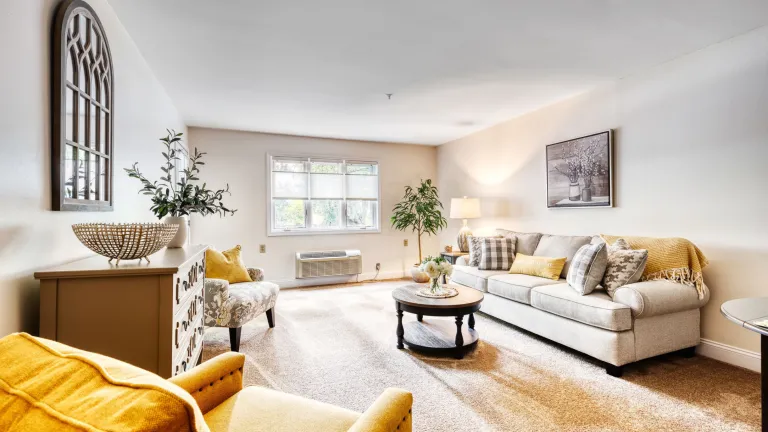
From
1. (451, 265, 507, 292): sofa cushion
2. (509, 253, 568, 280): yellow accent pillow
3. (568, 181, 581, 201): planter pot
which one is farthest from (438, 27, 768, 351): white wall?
(451, 265, 507, 292): sofa cushion

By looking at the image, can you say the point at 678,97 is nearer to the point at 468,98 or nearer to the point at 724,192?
the point at 724,192

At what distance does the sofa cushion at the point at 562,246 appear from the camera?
349 cm

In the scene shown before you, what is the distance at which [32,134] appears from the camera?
1369mm

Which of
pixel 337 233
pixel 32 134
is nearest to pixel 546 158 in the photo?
pixel 337 233

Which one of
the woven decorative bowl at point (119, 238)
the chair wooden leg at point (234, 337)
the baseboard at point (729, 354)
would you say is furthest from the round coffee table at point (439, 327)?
the woven decorative bowl at point (119, 238)

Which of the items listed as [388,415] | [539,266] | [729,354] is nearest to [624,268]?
[539,266]

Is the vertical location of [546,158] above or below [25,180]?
above

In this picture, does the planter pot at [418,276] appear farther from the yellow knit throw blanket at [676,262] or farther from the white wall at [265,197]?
the yellow knit throw blanket at [676,262]

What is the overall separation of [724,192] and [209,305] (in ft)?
13.2

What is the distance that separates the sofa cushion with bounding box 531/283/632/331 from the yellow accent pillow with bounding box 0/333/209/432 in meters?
2.70

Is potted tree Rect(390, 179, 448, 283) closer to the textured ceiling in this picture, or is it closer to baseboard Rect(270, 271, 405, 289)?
baseboard Rect(270, 271, 405, 289)

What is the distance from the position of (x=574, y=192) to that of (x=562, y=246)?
677 millimetres

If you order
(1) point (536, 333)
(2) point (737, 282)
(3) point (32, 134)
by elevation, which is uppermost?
(3) point (32, 134)

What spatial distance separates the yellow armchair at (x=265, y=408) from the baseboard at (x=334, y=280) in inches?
171
